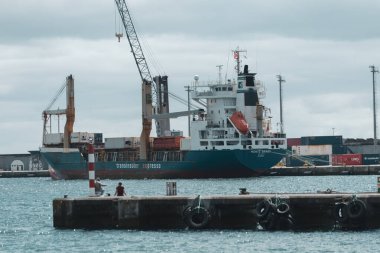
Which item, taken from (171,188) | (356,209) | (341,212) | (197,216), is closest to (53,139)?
(171,188)

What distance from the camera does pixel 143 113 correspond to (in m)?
129

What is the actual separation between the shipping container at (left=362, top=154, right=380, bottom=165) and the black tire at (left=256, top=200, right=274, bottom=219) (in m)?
100

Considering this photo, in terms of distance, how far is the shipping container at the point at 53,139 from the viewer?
132750 mm

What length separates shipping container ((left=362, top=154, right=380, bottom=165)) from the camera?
14375cm

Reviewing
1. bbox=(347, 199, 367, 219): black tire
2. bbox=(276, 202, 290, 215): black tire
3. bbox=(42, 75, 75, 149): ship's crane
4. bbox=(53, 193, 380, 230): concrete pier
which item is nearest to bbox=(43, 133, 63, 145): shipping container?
bbox=(42, 75, 75, 149): ship's crane

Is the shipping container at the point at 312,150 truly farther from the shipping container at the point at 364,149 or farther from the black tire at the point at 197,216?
the black tire at the point at 197,216

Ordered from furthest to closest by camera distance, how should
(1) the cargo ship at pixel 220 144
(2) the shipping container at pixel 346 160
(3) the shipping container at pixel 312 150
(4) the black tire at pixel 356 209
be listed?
(3) the shipping container at pixel 312 150 → (2) the shipping container at pixel 346 160 → (1) the cargo ship at pixel 220 144 → (4) the black tire at pixel 356 209

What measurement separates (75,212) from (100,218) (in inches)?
40.9

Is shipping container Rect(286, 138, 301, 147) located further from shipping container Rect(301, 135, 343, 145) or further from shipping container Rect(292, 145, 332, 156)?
shipping container Rect(292, 145, 332, 156)

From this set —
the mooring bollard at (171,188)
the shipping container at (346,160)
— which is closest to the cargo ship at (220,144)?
the shipping container at (346,160)

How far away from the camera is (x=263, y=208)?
44406 mm

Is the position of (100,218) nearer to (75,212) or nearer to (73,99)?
(75,212)

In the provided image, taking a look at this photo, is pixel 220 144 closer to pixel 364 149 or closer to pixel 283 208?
pixel 364 149

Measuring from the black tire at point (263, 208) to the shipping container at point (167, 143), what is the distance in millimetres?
75980
